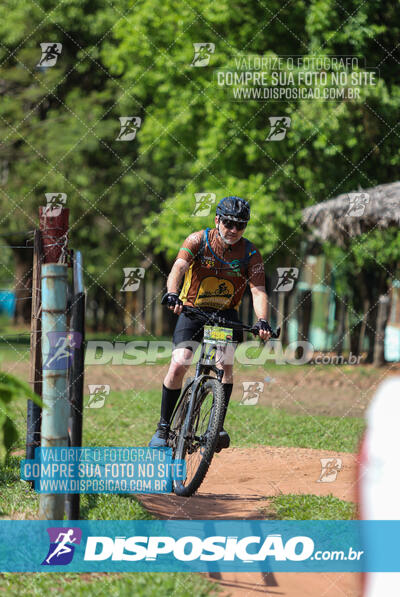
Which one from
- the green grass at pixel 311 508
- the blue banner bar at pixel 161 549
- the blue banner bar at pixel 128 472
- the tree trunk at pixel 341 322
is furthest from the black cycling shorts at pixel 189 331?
the tree trunk at pixel 341 322

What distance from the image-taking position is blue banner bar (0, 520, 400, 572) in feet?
13.5

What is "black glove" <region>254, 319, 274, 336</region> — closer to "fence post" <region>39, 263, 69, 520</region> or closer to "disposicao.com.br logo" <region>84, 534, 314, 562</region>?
"disposicao.com.br logo" <region>84, 534, 314, 562</region>

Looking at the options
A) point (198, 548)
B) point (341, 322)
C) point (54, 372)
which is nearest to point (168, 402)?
point (198, 548)

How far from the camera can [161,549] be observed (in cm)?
426

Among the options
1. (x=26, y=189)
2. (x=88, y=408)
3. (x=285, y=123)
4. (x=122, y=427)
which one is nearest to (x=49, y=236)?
(x=122, y=427)

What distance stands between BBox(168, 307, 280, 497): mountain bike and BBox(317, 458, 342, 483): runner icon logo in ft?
5.27

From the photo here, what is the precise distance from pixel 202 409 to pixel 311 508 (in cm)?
106

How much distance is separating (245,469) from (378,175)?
10.4 meters

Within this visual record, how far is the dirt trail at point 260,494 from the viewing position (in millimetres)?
3977

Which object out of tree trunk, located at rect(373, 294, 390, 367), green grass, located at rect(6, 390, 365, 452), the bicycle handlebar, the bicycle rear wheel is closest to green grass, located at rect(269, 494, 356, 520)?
the bicycle rear wheel

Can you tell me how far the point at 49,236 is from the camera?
5020mm

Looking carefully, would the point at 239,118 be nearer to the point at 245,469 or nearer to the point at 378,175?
the point at 378,175

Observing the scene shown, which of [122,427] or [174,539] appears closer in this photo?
[174,539]

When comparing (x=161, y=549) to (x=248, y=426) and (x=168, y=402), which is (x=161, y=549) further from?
(x=248, y=426)
